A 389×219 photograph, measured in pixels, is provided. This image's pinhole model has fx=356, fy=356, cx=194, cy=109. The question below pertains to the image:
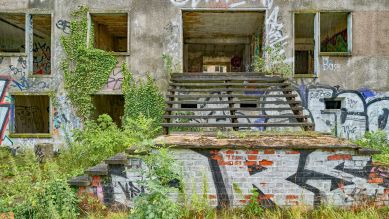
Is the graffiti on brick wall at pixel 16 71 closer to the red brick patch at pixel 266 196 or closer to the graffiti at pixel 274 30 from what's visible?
the graffiti at pixel 274 30

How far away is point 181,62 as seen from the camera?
11945 mm

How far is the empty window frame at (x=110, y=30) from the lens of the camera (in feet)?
42.3

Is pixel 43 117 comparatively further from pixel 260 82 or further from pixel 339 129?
pixel 339 129

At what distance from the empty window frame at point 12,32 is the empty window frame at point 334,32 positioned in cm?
1136

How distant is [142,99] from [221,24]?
15.9 feet

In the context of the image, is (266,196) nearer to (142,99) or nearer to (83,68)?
(142,99)

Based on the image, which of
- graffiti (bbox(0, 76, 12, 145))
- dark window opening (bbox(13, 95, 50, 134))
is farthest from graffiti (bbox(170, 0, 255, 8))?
dark window opening (bbox(13, 95, 50, 134))

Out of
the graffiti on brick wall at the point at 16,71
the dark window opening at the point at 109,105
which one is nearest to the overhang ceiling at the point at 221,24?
the dark window opening at the point at 109,105

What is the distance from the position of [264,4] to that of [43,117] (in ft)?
36.3

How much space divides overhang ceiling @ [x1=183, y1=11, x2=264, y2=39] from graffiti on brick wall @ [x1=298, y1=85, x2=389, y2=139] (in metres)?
3.41

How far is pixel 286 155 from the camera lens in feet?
20.4

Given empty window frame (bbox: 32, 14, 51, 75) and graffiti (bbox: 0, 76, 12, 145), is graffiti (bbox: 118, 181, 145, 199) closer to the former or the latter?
graffiti (bbox: 0, 76, 12, 145)

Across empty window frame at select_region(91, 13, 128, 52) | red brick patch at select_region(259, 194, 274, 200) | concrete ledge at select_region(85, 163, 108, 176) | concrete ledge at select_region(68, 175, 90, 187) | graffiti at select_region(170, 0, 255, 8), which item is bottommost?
red brick patch at select_region(259, 194, 274, 200)

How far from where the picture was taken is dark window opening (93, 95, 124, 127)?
14.0m
